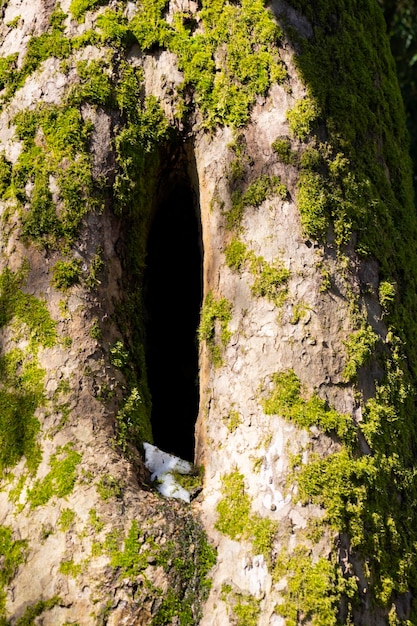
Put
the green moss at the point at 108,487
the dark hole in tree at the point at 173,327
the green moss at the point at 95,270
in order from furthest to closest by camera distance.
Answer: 1. the dark hole in tree at the point at 173,327
2. the green moss at the point at 95,270
3. the green moss at the point at 108,487

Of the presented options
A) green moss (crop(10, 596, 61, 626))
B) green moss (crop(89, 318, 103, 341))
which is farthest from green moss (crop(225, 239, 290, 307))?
green moss (crop(10, 596, 61, 626))

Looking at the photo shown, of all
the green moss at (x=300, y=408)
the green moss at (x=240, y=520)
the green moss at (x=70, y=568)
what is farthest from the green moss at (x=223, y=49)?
the green moss at (x=70, y=568)

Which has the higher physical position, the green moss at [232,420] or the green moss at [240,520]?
the green moss at [232,420]

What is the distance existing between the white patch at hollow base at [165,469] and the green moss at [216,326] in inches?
14.4

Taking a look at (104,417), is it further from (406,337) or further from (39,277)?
(406,337)

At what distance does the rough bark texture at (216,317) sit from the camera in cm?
192

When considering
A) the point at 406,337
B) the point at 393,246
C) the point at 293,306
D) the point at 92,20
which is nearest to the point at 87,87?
the point at 92,20

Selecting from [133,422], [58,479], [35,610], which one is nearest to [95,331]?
[133,422]

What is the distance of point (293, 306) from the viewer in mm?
2193

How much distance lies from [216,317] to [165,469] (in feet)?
1.81

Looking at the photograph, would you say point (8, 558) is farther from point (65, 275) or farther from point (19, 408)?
point (65, 275)

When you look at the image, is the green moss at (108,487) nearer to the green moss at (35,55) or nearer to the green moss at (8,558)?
the green moss at (8,558)

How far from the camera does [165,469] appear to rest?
2.25 metres

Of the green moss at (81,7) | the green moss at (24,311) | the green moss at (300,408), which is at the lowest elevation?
the green moss at (24,311)
